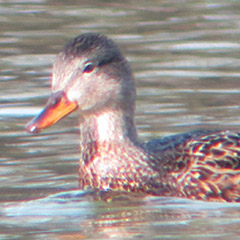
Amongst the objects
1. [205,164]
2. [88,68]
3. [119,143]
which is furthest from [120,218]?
[88,68]

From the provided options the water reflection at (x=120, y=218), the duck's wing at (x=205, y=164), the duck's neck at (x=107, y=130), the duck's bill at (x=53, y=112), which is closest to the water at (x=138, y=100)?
the water reflection at (x=120, y=218)

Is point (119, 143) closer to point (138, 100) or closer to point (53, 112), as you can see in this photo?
point (53, 112)

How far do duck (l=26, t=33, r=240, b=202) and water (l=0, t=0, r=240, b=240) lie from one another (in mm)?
220

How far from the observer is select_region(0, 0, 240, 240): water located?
28.9 ft

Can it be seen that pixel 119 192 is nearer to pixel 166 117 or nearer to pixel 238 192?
pixel 238 192

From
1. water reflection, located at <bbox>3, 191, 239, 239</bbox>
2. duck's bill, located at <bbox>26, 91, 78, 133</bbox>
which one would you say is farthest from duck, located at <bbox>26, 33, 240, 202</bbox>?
water reflection, located at <bbox>3, 191, 239, 239</bbox>

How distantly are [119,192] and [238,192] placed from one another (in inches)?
45.5

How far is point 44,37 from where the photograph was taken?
16.9 m

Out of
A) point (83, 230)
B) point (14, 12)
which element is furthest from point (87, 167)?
point (14, 12)

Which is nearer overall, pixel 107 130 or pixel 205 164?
pixel 205 164

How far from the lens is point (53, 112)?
9.88 m

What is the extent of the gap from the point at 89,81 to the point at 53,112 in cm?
55

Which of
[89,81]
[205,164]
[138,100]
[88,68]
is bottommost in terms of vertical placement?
[205,164]

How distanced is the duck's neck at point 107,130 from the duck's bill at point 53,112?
1.41 ft
